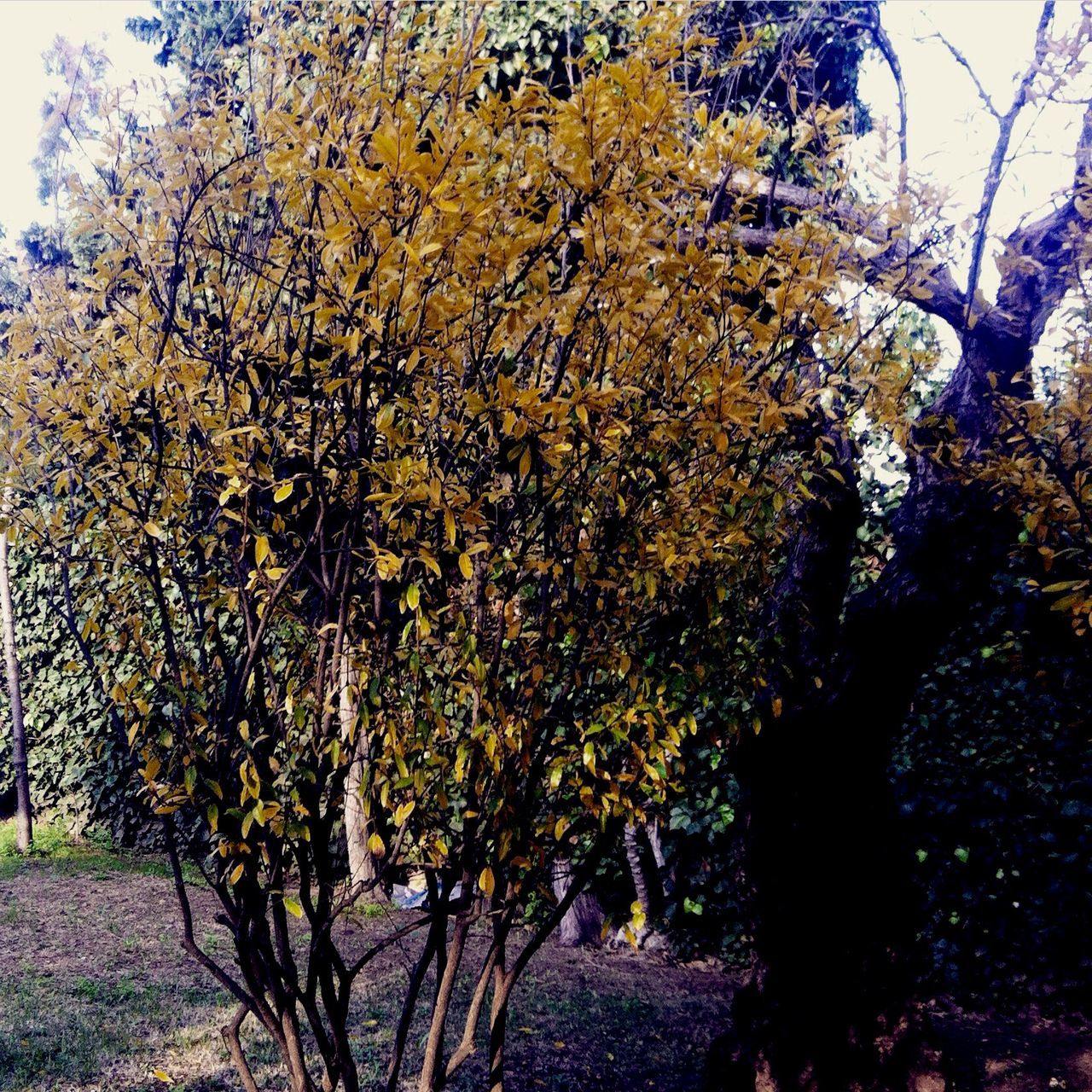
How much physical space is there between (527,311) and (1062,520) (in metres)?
2.05

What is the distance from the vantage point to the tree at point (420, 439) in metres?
2.09

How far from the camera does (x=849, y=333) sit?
2.69 m

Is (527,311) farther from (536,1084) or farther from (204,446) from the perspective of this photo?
(536,1084)

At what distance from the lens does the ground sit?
13.8ft

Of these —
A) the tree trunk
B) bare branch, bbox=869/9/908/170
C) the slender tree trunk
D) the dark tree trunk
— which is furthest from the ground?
bare branch, bbox=869/9/908/170

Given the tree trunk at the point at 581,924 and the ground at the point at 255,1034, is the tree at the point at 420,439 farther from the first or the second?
the tree trunk at the point at 581,924

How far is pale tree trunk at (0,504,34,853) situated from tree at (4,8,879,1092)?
6523 mm

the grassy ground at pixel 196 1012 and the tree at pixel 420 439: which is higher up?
the tree at pixel 420 439

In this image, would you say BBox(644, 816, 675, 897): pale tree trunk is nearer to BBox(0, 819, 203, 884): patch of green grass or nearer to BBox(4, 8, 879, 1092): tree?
BBox(0, 819, 203, 884): patch of green grass

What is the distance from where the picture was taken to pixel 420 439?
7.27ft

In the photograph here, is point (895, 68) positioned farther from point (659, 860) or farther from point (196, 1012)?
point (196, 1012)

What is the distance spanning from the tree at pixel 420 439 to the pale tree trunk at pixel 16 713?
652 cm

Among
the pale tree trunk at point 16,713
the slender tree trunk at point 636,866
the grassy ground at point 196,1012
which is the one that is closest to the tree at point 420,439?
the grassy ground at point 196,1012

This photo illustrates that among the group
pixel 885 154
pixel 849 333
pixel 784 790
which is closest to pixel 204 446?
pixel 849 333
